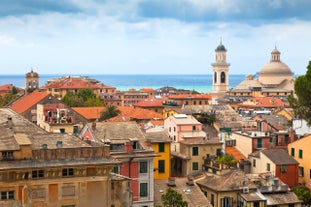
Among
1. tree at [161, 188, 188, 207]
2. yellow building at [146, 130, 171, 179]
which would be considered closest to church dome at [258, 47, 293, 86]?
yellow building at [146, 130, 171, 179]

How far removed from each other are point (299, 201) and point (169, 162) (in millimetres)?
10920

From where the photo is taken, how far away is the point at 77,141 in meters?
31.9

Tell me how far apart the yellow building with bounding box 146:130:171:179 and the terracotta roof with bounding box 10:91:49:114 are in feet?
97.6

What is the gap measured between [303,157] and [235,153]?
6.02 meters

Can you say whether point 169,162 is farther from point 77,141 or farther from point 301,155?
point 77,141

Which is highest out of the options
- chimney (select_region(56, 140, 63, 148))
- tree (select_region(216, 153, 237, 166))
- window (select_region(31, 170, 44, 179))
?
chimney (select_region(56, 140, 63, 148))

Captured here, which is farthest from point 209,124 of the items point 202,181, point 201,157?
point 202,181

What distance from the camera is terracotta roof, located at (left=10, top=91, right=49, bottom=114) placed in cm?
7419

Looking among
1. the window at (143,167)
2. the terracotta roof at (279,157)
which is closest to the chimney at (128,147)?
the window at (143,167)

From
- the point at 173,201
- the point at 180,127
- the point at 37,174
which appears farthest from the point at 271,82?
the point at 37,174

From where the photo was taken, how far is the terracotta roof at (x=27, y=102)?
243ft

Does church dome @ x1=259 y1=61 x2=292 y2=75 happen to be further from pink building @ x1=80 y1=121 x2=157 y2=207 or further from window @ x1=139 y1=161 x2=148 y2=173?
window @ x1=139 y1=161 x2=148 y2=173

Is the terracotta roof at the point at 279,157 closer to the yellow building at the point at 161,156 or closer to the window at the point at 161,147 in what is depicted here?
the yellow building at the point at 161,156

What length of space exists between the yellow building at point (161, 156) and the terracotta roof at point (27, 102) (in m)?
29.8
